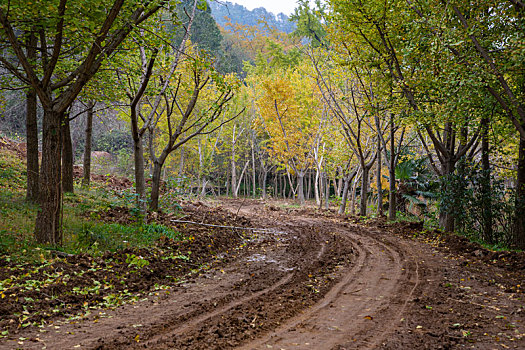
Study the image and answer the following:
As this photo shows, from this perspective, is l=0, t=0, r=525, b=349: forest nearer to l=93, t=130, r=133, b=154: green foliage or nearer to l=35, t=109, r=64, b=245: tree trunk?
l=35, t=109, r=64, b=245: tree trunk

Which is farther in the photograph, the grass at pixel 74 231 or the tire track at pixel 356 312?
the grass at pixel 74 231

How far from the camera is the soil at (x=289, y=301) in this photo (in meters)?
3.47

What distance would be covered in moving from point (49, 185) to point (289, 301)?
4550 mm

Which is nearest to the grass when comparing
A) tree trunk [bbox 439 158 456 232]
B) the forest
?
the forest

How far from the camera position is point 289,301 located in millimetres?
4551

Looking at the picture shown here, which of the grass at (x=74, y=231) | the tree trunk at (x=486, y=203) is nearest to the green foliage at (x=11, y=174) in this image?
the grass at (x=74, y=231)

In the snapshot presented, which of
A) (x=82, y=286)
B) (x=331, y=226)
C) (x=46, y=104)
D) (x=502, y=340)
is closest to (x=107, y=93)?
(x=46, y=104)

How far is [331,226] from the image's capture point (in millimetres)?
12203

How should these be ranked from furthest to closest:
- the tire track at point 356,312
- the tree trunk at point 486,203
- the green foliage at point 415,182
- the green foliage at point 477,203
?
the green foliage at point 415,182, the tree trunk at point 486,203, the green foliage at point 477,203, the tire track at point 356,312

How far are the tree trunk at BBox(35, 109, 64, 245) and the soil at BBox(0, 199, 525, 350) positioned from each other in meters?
0.78

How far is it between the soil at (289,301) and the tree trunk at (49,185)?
0.78 metres

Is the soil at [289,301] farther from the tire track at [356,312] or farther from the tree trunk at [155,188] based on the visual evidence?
the tree trunk at [155,188]

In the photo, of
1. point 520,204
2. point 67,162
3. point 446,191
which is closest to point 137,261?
point 67,162

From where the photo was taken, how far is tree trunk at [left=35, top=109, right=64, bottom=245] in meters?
5.91
